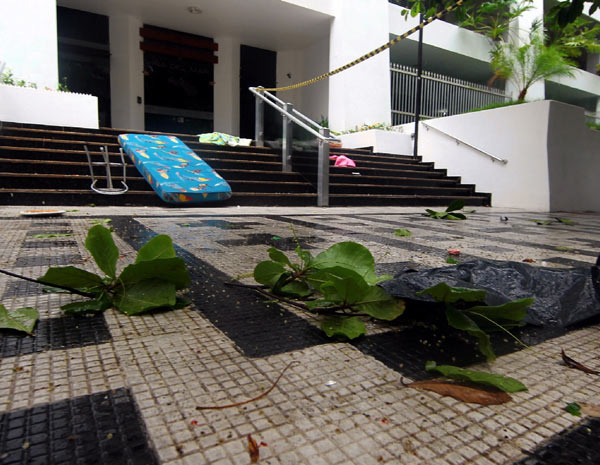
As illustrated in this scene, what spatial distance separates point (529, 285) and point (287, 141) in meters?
6.17

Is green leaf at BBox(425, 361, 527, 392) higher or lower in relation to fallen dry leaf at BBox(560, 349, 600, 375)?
higher

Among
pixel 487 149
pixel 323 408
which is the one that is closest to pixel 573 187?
pixel 487 149

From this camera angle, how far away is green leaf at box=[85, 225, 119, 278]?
4.36 feet

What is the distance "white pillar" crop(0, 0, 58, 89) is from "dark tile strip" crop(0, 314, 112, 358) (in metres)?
7.85

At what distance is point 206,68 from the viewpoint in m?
12.6

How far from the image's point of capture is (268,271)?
1448 millimetres

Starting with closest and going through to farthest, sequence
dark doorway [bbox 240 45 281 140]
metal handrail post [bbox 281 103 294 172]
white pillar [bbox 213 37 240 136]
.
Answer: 1. metal handrail post [bbox 281 103 294 172]
2. white pillar [bbox 213 37 240 136]
3. dark doorway [bbox 240 45 281 140]

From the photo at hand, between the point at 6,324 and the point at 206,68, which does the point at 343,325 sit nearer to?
the point at 6,324

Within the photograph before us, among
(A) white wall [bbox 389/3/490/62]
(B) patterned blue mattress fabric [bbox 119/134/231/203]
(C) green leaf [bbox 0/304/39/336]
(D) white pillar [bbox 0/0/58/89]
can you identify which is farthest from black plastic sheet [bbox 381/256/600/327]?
(A) white wall [bbox 389/3/490/62]

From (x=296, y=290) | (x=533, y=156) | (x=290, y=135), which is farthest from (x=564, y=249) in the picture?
(x=533, y=156)

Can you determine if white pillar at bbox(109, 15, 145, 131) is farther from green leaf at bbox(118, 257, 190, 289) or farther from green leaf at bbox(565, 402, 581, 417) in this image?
green leaf at bbox(565, 402, 581, 417)

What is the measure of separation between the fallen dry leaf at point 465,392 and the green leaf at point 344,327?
0.81 ft

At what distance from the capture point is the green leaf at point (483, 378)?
918 millimetres

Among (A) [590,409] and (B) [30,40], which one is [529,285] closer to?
(A) [590,409]
